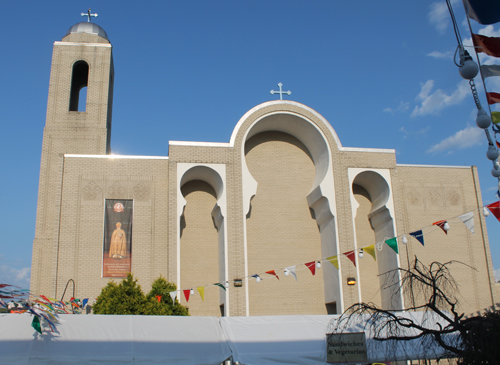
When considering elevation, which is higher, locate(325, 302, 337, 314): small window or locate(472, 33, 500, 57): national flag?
locate(472, 33, 500, 57): national flag

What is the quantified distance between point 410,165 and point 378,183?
157cm

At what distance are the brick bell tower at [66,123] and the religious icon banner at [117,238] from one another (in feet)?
5.57

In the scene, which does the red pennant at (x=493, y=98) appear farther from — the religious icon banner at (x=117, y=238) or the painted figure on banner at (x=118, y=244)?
the painted figure on banner at (x=118, y=244)

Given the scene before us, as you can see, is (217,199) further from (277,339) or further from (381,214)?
(277,339)

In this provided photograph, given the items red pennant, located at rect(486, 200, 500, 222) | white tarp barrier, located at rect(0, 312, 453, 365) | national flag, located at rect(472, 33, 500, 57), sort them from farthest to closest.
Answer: red pennant, located at rect(486, 200, 500, 222) → white tarp barrier, located at rect(0, 312, 453, 365) → national flag, located at rect(472, 33, 500, 57)

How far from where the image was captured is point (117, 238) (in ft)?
56.4

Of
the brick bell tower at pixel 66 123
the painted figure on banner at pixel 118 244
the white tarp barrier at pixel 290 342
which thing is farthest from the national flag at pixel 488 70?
the brick bell tower at pixel 66 123

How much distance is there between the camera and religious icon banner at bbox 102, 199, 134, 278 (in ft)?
55.2

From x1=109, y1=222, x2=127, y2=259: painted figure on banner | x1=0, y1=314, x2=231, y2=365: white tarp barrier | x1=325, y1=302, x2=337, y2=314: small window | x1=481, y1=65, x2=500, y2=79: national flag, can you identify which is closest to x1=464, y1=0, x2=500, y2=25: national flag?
x1=481, y1=65, x2=500, y2=79: national flag

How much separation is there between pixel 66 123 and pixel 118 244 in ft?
20.6

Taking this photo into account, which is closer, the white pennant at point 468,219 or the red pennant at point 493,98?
the red pennant at point 493,98

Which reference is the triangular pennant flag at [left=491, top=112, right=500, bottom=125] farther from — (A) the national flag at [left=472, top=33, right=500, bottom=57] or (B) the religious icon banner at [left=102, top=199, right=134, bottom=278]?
(B) the religious icon banner at [left=102, top=199, right=134, bottom=278]

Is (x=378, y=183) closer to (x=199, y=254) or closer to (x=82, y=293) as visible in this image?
(x=199, y=254)

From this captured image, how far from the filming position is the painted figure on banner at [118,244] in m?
17.0
